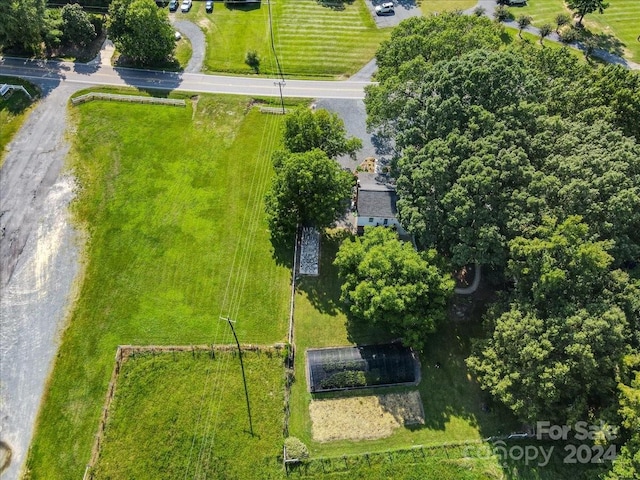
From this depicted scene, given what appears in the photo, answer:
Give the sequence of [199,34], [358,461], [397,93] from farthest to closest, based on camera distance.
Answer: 1. [199,34]
2. [397,93]
3. [358,461]

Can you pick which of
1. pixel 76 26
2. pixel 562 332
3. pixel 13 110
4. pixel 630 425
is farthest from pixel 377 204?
pixel 76 26

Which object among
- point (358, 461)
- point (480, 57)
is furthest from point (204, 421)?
point (480, 57)

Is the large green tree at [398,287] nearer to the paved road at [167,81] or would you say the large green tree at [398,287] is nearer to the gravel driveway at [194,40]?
the paved road at [167,81]

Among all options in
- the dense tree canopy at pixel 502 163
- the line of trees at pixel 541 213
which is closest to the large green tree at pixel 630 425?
the line of trees at pixel 541 213

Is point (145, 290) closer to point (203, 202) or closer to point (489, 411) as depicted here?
point (203, 202)

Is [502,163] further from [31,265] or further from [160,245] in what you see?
[31,265]

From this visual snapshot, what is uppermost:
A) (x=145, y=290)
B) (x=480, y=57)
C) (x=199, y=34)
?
(x=480, y=57)

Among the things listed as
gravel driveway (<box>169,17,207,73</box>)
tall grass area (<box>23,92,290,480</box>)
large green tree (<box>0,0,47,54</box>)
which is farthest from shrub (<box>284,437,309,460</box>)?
large green tree (<box>0,0,47,54</box>)
